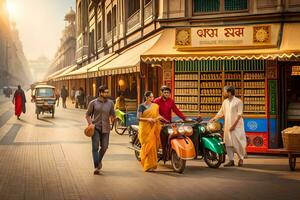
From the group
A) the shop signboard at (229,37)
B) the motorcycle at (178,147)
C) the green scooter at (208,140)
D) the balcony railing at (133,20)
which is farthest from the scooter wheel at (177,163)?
the balcony railing at (133,20)

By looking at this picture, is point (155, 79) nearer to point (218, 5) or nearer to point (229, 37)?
point (218, 5)

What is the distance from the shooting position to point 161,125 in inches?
414

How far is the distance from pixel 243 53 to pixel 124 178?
5.45 metres

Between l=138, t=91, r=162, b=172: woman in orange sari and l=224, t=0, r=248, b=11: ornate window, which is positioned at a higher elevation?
l=224, t=0, r=248, b=11: ornate window

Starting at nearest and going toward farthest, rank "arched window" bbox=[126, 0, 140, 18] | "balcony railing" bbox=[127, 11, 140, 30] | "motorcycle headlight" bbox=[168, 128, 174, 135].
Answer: "motorcycle headlight" bbox=[168, 128, 174, 135] → "balcony railing" bbox=[127, 11, 140, 30] → "arched window" bbox=[126, 0, 140, 18]

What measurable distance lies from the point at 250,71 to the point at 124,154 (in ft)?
13.9

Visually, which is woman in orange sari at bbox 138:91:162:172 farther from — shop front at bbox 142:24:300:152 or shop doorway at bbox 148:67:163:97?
shop doorway at bbox 148:67:163:97

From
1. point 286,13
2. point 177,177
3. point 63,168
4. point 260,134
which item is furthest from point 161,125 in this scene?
point 286,13

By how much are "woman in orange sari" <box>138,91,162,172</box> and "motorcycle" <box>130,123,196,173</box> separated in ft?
1.16

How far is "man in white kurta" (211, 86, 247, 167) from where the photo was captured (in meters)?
10.8

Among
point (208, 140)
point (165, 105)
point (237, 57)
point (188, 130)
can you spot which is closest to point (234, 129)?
point (208, 140)

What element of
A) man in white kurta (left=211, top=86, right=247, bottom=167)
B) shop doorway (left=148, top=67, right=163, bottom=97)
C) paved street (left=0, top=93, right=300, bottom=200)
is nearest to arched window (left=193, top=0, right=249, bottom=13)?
shop doorway (left=148, top=67, right=163, bottom=97)

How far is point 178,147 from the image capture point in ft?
32.0

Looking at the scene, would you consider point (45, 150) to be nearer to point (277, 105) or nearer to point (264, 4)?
point (277, 105)
